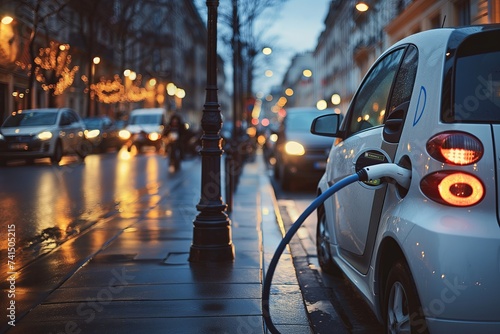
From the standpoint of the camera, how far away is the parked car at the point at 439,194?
3.11 meters

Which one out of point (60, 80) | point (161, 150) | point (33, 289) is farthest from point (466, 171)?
point (161, 150)

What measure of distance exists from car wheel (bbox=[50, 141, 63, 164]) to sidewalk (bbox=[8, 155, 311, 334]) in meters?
13.7

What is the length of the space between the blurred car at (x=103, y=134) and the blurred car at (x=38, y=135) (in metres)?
5.94

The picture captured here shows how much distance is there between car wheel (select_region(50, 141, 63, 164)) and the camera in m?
22.2

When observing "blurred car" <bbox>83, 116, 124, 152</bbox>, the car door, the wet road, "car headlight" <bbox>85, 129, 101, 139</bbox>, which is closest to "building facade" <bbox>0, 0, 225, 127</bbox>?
"blurred car" <bbox>83, 116, 124, 152</bbox>

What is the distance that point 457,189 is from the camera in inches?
127

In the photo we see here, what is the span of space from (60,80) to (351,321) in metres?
29.2

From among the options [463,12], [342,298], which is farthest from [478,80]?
[463,12]

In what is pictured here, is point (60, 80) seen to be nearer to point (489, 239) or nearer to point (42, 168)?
point (42, 168)

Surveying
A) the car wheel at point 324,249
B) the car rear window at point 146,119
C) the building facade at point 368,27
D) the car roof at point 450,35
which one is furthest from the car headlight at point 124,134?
the car roof at point 450,35

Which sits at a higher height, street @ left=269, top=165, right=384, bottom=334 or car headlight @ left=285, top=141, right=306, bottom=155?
car headlight @ left=285, top=141, right=306, bottom=155

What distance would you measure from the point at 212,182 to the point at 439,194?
3.88m

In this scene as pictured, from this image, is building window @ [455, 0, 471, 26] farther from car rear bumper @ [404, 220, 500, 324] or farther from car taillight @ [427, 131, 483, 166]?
car rear bumper @ [404, 220, 500, 324]

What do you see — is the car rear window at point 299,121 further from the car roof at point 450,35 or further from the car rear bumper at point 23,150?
the car roof at point 450,35
